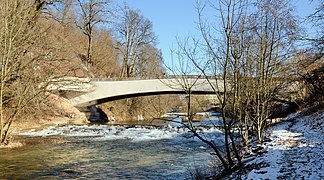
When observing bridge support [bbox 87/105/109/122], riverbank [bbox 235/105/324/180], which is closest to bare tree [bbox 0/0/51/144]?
riverbank [bbox 235/105/324/180]

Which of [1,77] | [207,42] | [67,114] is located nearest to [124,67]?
[67,114]

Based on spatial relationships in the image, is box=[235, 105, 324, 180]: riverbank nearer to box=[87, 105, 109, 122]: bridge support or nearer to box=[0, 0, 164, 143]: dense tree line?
box=[0, 0, 164, 143]: dense tree line

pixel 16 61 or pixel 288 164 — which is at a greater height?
pixel 16 61

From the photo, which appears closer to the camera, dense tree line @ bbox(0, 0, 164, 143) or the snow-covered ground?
the snow-covered ground

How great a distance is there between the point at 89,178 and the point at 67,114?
19276 mm

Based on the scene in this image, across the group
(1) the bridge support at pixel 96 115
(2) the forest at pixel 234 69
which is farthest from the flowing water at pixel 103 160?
(1) the bridge support at pixel 96 115

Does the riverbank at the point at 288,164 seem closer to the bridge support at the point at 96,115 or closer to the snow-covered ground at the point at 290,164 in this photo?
the snow-covered ground at the point at 290,164

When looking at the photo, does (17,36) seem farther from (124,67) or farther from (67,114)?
(124,67)

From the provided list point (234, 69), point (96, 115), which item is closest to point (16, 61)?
point (234, 69)

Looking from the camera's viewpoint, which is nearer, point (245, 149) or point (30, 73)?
point (245, 149)

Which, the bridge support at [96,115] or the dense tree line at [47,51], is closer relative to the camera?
the dense tree line at [47,51]

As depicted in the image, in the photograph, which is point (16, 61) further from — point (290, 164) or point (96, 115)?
point (96, 115)

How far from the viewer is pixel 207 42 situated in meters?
5.94

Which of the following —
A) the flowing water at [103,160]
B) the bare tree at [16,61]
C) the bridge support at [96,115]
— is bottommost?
the flowing water at [103,160]
